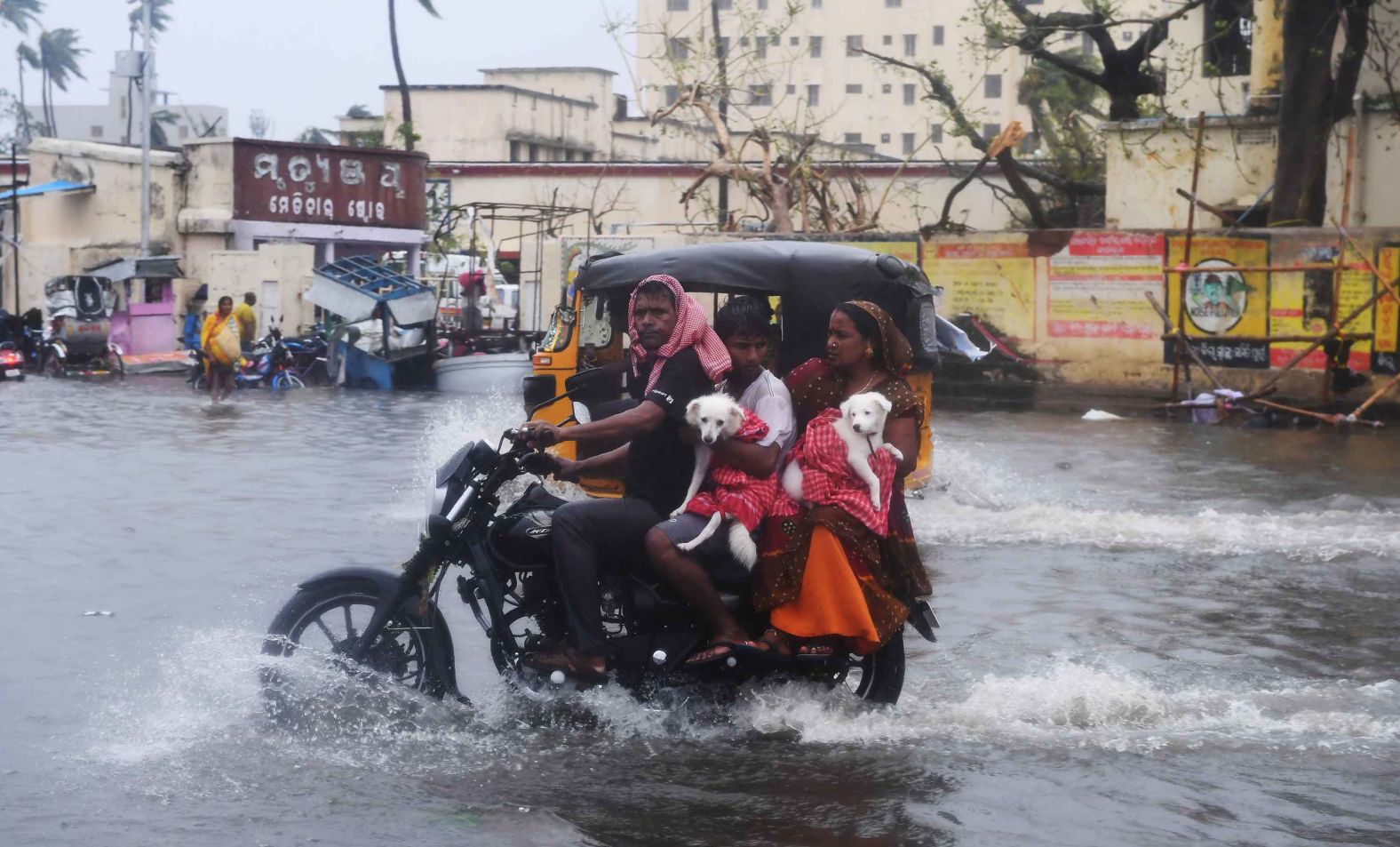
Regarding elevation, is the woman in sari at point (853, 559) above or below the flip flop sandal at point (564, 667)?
above

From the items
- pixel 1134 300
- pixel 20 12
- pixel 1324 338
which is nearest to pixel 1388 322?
pixel 1324 338

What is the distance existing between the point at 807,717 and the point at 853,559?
62cm

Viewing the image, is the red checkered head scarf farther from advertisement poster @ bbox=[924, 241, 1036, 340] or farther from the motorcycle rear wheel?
advertisement poster @ bbox=[924, 241, 1036, 340]

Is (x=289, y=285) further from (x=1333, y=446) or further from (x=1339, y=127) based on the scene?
(x=1333, y=446)

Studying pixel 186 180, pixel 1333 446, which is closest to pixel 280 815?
pixel 1333 446

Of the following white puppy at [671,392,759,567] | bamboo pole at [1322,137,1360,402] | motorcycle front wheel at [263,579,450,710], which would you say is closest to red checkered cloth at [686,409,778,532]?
white puppy at [671,392,759,567]

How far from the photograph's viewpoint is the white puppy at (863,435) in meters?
5.81

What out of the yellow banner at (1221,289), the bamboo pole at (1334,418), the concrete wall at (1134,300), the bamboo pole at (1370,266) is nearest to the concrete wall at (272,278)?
the concrete wall at (1134,300)

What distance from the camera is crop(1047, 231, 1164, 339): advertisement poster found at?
22.9 m

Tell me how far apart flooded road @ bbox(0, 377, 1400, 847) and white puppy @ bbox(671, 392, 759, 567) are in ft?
2.09

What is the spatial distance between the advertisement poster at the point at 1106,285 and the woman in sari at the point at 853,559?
1778cm

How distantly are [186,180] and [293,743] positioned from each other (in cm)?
3552

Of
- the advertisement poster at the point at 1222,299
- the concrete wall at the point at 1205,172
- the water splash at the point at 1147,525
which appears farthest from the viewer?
the concrete wall at the point at 1205,172

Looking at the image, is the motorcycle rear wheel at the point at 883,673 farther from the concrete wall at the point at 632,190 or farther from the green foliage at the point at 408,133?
the green foliage at the point at 408,133
